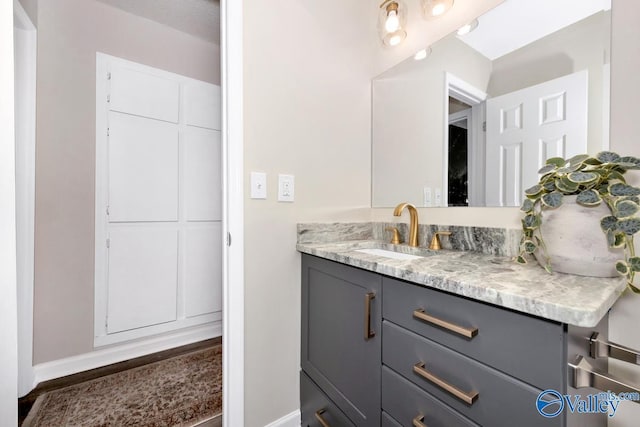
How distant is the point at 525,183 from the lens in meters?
1.03

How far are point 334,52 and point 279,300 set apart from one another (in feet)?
4.49

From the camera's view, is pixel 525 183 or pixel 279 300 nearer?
pixel 525 183

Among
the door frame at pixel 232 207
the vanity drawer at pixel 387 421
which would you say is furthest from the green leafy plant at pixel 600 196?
the door frame at pixel 232 207

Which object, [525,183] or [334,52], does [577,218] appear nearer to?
[525,183]

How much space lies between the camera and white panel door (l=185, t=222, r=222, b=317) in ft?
7.49

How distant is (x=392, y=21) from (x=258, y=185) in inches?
45.6

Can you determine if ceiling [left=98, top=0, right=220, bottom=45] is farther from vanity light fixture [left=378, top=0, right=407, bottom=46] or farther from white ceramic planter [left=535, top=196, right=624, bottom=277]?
white ceramic planter [left=535, top=196, right=624, bottom=277]

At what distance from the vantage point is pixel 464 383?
652mm

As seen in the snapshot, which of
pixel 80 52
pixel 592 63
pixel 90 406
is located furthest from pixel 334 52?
pixel 90 406

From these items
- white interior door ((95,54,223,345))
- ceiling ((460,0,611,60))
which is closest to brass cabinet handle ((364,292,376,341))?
ceiling ((460,0,611,60))

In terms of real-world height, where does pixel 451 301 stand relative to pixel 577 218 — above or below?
below

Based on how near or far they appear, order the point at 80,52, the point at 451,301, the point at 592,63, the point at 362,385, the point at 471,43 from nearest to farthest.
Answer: the point at 451,301 → the point at 592,63 → the point at 362,385 → the point at 471,43 → the point at 80,52

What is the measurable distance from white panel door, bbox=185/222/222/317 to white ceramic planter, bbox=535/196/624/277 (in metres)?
2.30

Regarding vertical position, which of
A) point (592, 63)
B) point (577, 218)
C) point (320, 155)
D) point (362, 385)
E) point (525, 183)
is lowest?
point (362, 385)
